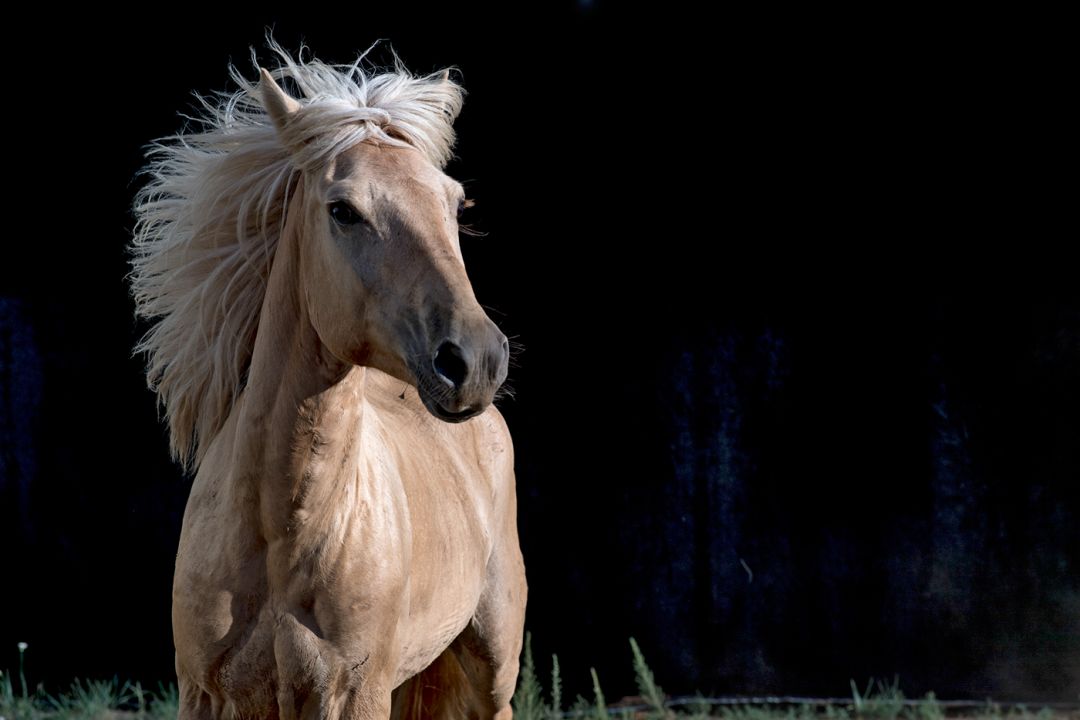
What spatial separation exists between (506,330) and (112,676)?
2312 millimetres

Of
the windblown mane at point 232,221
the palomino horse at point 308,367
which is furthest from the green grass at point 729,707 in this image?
the windblown mane at point 232,221

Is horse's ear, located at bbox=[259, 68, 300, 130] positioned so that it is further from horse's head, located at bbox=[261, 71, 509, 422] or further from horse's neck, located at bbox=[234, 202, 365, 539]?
horse's neck, located at bbox=[234, 202, 365, 539]

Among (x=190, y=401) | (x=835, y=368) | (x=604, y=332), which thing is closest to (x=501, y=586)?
(x=190, y=401)

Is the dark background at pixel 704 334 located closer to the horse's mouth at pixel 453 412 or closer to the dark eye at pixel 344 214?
the dark eye at pixel 344 214

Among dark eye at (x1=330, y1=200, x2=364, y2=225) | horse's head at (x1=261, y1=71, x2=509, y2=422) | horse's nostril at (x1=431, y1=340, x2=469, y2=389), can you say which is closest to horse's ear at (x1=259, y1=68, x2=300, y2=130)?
horse's head at (x1=261, y1=71, x2=509, y2=422)

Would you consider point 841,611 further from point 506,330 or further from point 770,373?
point 506,330

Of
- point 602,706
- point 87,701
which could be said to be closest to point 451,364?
point 602,706

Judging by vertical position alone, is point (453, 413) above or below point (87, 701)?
above

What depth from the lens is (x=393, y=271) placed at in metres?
2.42

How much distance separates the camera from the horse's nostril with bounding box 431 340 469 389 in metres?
2.26

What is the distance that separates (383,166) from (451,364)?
20.8 inches

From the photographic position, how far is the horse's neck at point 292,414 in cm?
260

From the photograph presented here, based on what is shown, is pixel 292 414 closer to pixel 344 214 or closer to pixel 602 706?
pixel 344 214

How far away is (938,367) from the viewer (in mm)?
5129
